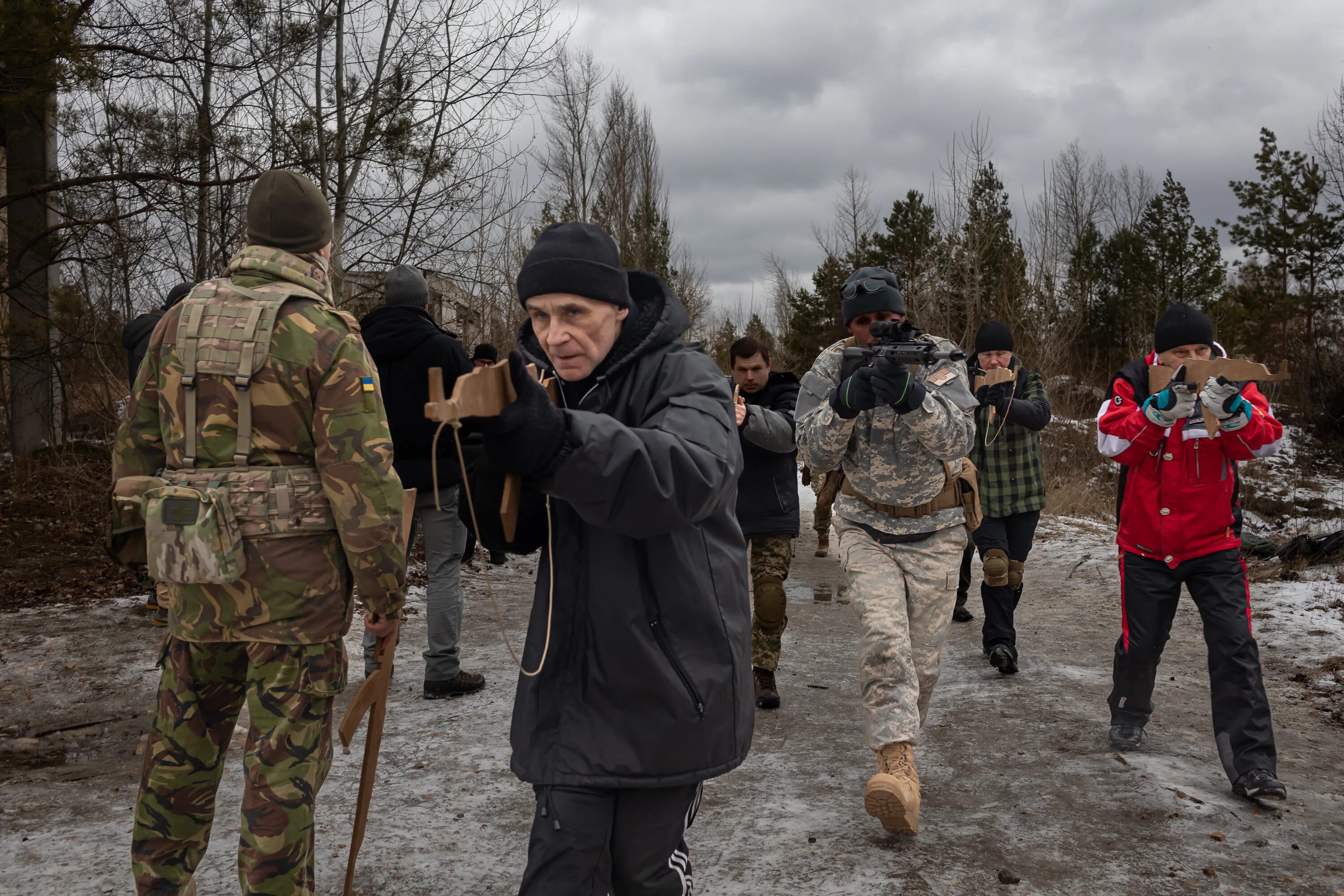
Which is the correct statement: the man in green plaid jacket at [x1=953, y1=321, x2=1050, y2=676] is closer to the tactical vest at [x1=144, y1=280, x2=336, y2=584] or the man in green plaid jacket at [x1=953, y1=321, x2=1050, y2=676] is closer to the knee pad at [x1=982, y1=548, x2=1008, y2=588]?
the knee pad at [x1=982, y1=548, x2=1008, y2=588]

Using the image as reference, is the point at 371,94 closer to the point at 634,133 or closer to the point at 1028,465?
the point at 1028,465

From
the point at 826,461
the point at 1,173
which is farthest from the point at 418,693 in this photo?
the point at 1,173

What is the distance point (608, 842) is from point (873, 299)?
273 cm

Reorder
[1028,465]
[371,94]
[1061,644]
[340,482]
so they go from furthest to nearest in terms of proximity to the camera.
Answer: [371,94] < [1061,644] < [1028,465] < [340,482]

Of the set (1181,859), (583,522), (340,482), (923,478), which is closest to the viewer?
(583,522)

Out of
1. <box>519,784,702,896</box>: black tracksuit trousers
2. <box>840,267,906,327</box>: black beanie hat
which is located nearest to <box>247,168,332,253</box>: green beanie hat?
<box>519,784,702,896</box>: black tracksuit trousers

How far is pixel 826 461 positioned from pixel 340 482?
2.21 metres

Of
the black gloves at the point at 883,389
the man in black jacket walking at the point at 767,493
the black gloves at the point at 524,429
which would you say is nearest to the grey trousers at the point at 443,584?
the man in black jacket walking at the point at 767,493

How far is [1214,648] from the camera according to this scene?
4.18m

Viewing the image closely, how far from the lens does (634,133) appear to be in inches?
1191

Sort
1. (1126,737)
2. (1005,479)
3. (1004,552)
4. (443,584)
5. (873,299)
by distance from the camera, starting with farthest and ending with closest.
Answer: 1. (1005,479)
2. (1004,552)
3. (443,584)
4. (1126,737)
5. (873,299)

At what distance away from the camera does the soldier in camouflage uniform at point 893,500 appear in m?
3.85

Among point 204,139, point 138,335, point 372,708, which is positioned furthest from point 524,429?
point 204,139

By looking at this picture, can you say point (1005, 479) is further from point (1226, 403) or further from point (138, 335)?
point (138, 335)
